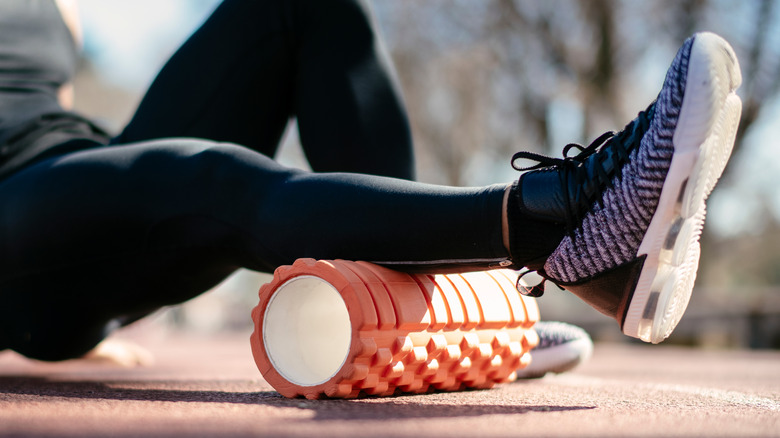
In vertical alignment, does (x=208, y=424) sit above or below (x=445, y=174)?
below

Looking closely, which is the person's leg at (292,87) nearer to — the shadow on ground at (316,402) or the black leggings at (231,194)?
the black leggings at (231,194)

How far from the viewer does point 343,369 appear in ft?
3.68

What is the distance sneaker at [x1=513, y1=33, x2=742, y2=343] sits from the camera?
982 millimetres

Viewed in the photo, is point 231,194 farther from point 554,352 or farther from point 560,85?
point 560,85

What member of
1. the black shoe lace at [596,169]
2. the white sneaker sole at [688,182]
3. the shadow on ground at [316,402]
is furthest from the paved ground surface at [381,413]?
the black shoe lace at [596,169]

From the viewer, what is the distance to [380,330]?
1132mm

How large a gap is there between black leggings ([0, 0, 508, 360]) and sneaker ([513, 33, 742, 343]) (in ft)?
0.37

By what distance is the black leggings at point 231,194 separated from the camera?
44.6 inches

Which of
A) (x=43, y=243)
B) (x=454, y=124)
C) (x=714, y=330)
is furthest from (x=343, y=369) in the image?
(x=454, y=124)

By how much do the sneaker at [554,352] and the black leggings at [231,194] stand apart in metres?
0.55

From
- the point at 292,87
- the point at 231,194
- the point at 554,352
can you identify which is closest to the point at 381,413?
the point at 231,194

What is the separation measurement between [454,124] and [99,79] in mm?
8108

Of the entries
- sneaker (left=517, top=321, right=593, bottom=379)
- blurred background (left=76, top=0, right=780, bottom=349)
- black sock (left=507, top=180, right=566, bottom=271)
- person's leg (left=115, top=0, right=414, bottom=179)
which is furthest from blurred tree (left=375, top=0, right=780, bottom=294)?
black sock (left=507, top=180, right=566, bottom=271)

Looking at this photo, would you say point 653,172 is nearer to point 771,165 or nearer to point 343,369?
point 343,369
